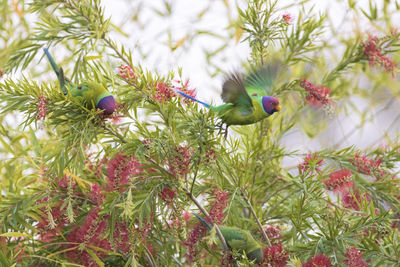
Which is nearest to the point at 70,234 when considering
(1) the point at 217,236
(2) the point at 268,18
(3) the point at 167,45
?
(1) the point at 217,236

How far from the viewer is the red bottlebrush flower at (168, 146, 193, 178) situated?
63 cm

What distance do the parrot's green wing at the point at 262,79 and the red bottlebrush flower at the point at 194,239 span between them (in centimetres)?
25

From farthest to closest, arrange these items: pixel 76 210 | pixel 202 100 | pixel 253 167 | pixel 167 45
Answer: pixel 167 45 < pixel 253 167 < pixel 76 210 < pixel 202 100

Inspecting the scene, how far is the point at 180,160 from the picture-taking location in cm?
63

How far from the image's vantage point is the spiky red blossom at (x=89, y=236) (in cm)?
70

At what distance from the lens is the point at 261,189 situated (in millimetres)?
1014

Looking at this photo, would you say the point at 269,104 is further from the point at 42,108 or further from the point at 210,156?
the point at 42,108

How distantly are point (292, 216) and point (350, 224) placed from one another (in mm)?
93

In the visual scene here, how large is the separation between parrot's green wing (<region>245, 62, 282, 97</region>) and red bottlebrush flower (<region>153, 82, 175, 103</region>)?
0.61ft

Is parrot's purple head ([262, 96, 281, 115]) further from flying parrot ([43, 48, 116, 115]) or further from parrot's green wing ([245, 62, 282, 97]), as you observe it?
flying parrot ([43, 48, 116, 115])

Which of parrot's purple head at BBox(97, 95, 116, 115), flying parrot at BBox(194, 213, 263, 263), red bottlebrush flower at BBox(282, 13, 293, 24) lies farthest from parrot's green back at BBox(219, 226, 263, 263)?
red bottlebrush flower at BBox(282, 13, 293, 24)

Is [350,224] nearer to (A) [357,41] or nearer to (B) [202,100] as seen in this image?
(B) [202,100]

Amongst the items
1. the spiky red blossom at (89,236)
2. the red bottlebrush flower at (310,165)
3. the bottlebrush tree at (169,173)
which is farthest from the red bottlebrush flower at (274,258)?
the spiky red blossom at (89,236)

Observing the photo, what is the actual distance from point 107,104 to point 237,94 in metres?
0.19
